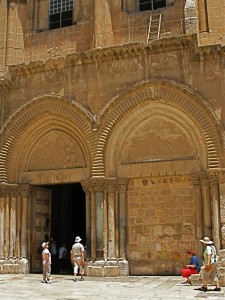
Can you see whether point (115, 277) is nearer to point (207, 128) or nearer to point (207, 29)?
point (207, 128)

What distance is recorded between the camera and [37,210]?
18.6m

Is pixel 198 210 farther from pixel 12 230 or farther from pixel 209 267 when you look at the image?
pixel 12 230

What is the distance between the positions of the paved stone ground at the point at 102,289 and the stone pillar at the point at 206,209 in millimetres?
1807

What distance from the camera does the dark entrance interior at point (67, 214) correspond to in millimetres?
23453

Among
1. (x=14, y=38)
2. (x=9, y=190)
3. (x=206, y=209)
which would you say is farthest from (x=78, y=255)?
(x=14, y=38)

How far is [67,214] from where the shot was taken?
24047 mm

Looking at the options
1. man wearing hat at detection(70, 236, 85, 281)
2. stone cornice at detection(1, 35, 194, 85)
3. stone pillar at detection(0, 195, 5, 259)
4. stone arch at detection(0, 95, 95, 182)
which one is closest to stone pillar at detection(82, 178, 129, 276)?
man wearing hat at detection(70, 236, 85, 281)

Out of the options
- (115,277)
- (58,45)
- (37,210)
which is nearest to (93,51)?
(58,45)

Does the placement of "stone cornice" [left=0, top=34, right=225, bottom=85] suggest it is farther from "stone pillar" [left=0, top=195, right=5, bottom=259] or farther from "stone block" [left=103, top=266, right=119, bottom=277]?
"stone block" [left=103, top=266, right=119, bottom=277]

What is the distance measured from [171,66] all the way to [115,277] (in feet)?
24.9

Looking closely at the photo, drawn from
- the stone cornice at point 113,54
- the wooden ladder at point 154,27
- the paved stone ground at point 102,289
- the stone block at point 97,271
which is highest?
the wooden ladder at point 154,27

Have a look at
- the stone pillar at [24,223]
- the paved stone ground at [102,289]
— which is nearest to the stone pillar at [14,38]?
the stone pillar at [24,223]

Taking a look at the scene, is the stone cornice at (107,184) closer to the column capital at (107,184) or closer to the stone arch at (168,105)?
the column capital at (107,184)

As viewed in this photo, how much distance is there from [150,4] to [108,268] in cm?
1003
